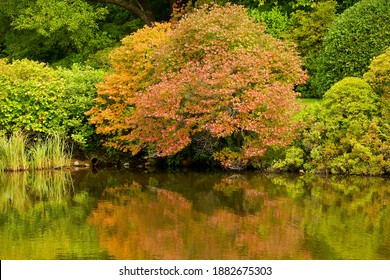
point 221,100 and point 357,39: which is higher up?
point 357,39

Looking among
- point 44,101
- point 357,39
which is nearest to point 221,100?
point 357,39

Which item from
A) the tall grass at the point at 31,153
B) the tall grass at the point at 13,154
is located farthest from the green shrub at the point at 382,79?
the tall grass at the point at 13,154

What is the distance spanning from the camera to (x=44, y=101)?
18.1 metres

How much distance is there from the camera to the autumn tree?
52.6ft

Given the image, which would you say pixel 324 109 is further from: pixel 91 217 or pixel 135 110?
pixel 91 217

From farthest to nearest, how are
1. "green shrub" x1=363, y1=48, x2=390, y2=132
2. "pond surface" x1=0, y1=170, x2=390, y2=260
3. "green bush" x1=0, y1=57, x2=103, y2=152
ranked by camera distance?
"green bush" x1=0, y1=57, x2=103, y2=152 → "green shrub" x1=363, y1=48, x2=390, y2=132 → "pond surface" x1=0, y1=170, x2=390, y2=260

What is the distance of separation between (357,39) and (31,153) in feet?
25.3

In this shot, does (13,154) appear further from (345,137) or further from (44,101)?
(345,137)

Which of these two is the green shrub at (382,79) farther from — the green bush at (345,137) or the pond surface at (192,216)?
the pond surface at (192,216)

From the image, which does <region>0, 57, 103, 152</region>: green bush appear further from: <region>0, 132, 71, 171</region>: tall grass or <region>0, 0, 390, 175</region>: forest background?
<region>0, 132, 71, 171</region>: tall grass

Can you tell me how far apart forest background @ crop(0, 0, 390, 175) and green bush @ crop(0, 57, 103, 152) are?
2 centimetres

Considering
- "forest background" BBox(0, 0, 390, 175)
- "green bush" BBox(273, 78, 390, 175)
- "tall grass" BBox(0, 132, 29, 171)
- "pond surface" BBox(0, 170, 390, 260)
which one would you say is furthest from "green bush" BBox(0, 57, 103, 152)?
"green bush" BBox(273, 78, 390, 175)

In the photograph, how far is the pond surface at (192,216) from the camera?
33.0 feet

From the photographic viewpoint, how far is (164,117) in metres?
16.5
